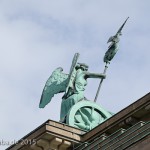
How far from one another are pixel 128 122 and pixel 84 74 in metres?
6.98

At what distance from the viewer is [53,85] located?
A: 3631cm

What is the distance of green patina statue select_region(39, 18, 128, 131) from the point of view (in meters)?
33.3

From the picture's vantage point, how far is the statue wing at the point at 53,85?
36000mm

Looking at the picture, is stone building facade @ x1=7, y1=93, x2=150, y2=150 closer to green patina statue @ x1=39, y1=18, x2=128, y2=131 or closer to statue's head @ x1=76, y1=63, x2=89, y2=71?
green patina statue @ x1=39, y1=18, x2=128, y2=131

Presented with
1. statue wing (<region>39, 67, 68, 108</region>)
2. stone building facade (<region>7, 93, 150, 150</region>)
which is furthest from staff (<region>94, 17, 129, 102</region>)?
stone building facade (<region>7, 93, 150, 150</region>)

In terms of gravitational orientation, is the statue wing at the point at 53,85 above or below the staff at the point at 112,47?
below

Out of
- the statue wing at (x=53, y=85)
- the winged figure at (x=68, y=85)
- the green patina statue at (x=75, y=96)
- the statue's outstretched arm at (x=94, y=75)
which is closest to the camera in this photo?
the green patina statue at (x=75, y=96)

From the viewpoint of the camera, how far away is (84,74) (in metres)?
35.9

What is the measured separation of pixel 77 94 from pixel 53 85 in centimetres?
170

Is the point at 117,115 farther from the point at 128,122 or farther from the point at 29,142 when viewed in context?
the point at 29,142

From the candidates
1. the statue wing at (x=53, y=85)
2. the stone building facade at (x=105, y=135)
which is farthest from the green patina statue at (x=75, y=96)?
the stone building facade at (x=105, y=135)

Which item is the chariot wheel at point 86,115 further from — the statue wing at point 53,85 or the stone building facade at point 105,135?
the statue wing at point 53,85

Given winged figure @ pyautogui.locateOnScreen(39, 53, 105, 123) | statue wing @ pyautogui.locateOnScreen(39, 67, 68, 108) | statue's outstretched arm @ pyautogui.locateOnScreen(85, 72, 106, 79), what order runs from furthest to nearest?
1. statue wing @ pyautogui.locateOnScreen(39, 67, 68, 108)
2. statue's outstretched arm @ pyautogui.locateOnScreen(85, 72, 106, 79)
3. winged figure @ pyautogui.locateOnScreen(39, 53, 105, 123)

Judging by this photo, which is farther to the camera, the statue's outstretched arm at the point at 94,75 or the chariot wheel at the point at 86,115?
the statue's outstretched arm at the point at 94,75
